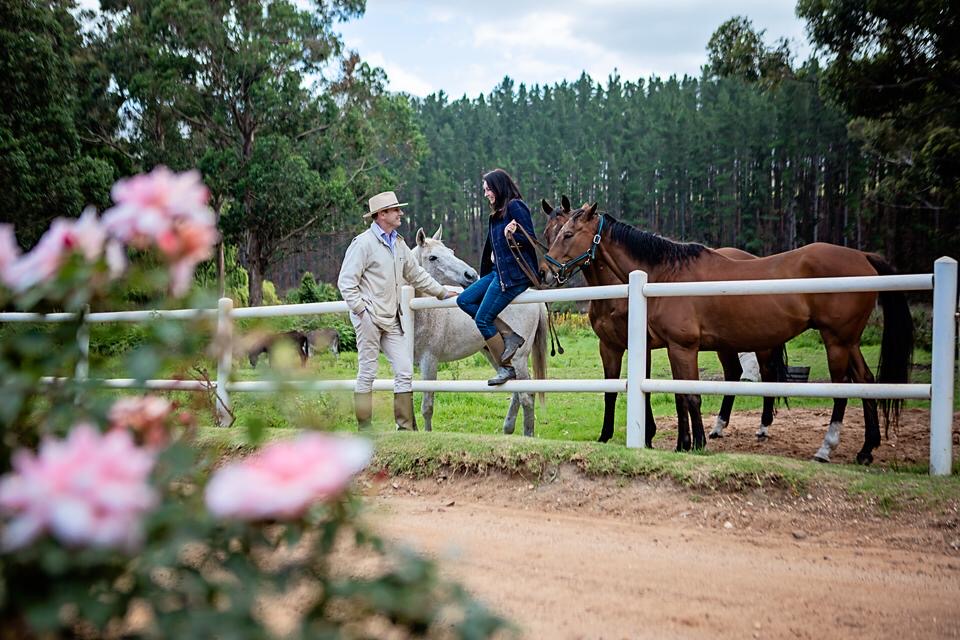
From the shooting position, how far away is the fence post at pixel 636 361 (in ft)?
19.5

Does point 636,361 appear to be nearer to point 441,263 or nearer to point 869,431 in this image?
point 869,431

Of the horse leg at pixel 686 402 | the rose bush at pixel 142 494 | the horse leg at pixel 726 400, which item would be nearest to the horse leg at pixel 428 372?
the horse leg at pixel 686 402

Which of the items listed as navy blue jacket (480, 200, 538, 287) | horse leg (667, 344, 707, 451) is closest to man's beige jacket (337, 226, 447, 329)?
navy blue jacket (480, 200, 538, 287)

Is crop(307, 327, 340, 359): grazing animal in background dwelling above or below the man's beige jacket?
below

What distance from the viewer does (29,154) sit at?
22.4 meters

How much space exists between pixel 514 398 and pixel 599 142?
66.1m

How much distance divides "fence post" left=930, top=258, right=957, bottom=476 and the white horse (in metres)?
3.84

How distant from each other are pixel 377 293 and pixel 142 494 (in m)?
5.74

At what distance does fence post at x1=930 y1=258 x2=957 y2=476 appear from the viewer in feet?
16.5

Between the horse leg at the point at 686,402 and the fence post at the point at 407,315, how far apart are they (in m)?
2.19

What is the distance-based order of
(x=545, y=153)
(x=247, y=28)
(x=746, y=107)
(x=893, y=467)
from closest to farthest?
(x=893, y=467) < (x=247, y=28) < (x=746, y=107) < (x=545, y=153)

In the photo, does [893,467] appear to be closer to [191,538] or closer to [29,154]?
[191,538]

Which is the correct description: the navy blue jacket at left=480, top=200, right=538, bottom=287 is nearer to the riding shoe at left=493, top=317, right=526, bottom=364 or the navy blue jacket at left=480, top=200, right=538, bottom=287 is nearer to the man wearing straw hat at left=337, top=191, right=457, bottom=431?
the riding shoe at left=493, top=317, right=526, bottom=364

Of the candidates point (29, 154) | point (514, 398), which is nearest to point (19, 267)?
point (514, 398)
